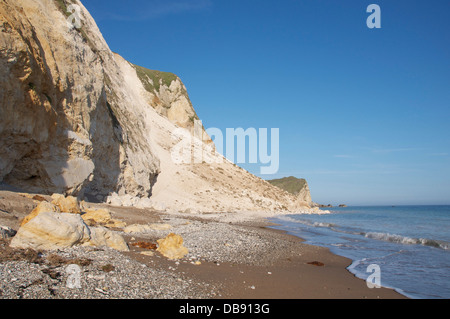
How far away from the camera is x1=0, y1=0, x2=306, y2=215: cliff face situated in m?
13.4

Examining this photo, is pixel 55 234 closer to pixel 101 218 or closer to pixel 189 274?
pixel 189 274

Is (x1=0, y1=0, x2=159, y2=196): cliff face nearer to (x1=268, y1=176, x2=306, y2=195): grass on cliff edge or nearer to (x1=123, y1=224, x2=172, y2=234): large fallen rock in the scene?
(x1=123, y1=224, x2=172, y2=234): large fallen rock

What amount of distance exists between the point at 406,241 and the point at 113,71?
108 ft

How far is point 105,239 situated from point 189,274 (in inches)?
112

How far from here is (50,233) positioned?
24.5 feet

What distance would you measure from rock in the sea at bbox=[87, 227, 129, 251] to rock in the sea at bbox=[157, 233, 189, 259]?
1070mm

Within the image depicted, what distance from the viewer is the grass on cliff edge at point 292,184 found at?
378 ft

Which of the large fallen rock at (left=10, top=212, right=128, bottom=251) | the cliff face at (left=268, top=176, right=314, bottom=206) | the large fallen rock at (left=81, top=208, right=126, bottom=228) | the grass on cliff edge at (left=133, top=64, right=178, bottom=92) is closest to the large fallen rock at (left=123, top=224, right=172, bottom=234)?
the large fallen rock at (left=81, top=208, right=126, bottom=228)

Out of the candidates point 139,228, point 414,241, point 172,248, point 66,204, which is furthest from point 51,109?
point 414,241

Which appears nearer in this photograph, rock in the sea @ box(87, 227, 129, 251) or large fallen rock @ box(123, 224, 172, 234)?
rock in the sea @ box(87, 227, 129, 251)

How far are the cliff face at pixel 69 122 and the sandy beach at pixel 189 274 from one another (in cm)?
352
